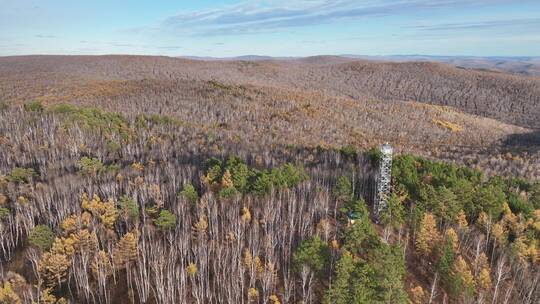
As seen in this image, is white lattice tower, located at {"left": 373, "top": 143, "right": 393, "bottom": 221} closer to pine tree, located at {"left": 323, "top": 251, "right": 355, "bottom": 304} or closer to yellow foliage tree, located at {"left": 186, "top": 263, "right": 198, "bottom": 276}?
pine tree, located at {"left": 323, "top": 251, "right": 355, "bottom": 304}

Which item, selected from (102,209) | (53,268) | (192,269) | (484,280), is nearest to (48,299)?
(53,268)

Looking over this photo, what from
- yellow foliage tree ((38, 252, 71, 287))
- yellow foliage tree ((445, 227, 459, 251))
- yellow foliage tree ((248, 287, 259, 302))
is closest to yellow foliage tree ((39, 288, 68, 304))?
yellow foliage tree ((38, 252, 71, 287))

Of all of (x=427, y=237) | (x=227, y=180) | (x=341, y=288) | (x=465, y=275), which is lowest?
(x=465, y=275)

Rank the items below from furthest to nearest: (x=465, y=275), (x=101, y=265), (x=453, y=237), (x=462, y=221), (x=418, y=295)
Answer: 1. (x=462, y=221)
2. (x=453, y=237)
3. (x=101, y=265)
4. (x=465, y=275)
5. (x=418, y=295)

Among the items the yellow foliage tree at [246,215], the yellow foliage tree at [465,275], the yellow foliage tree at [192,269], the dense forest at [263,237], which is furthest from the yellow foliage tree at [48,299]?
the yellow foliage tree at [465,275]

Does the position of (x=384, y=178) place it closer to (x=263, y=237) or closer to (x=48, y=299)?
(x=263, y=237)
